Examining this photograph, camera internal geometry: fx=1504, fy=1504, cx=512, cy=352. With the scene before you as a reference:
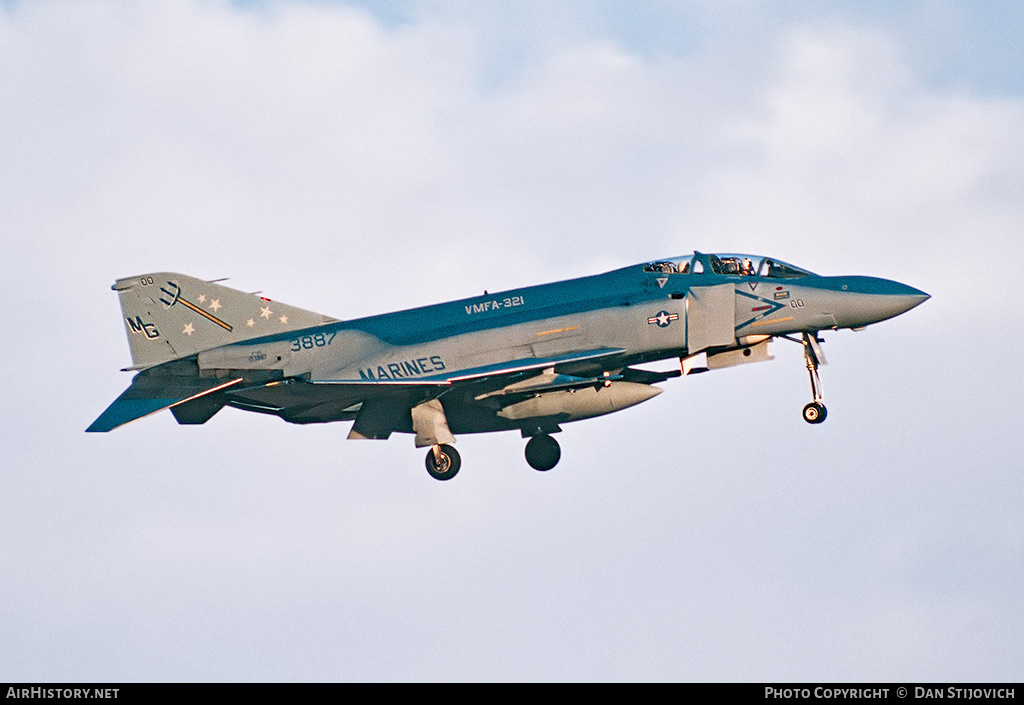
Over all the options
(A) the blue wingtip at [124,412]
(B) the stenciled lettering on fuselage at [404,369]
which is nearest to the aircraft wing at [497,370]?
(B) the stenciled lettering on fuselage at [404,369]

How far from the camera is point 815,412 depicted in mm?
28344

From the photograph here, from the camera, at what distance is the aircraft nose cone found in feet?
92.2

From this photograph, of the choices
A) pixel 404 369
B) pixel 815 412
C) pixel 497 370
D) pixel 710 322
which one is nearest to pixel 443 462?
pixel 404 369

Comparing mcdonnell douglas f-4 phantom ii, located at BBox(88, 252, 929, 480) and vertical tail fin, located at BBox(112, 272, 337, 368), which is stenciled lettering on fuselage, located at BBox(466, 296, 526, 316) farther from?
vertical tail fin, located at BBox(112, 272, 337, 368)

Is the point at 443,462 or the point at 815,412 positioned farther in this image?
the point at 443,462

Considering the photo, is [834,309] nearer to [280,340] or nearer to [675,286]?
[675,286]

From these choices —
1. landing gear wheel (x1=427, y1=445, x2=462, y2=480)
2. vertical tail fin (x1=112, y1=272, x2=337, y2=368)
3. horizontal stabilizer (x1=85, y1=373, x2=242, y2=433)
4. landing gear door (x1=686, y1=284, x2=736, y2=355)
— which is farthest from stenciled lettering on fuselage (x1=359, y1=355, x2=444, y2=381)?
landing gear door (x1=686, y1=284, x2=736, y2=355)

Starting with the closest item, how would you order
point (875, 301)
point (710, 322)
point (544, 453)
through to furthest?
point (875, 301) → point (710, 322) → point (544, 453)

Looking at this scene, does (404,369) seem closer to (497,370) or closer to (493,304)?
(497,370)

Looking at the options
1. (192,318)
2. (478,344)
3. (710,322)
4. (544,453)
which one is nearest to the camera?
(710,322)

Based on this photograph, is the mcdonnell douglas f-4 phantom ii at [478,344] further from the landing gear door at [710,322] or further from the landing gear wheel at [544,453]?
the landing gear wheel at [544,453]

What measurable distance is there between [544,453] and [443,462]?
9.96 ft
